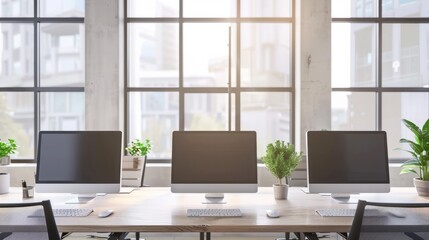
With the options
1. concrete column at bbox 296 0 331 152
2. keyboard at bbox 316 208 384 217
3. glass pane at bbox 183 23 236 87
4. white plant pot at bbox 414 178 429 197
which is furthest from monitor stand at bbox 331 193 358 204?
glass pane at bbox 183 23 236 87

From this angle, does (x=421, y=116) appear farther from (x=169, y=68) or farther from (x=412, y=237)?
(x=412, y=237)

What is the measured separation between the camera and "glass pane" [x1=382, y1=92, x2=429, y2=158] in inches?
196

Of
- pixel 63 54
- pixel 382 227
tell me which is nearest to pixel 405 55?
pixel 382 227

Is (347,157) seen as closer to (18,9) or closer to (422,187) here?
(422,187)

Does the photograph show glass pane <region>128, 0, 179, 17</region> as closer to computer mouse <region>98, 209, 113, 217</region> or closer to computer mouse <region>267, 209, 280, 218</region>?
computer mouse <region>98, 209, 113, 217</region>

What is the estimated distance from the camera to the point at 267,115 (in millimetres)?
5008

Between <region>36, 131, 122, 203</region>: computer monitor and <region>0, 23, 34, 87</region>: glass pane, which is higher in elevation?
<region>0, 23, 34, 87</region>: glass pane

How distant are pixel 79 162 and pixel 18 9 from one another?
338 cm

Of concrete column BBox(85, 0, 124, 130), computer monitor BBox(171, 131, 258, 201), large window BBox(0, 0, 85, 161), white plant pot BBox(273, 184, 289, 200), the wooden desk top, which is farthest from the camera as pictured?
large window BBox(0, 0, 85, 161)

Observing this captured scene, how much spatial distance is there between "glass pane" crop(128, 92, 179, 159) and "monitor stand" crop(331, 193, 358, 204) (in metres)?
2.67

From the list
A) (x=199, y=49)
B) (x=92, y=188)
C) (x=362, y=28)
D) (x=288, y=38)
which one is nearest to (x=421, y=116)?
(x=362, y=28)

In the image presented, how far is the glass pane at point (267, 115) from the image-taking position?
A: 196 inches

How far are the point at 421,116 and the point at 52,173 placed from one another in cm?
459

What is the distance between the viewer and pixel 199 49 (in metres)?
5.02
